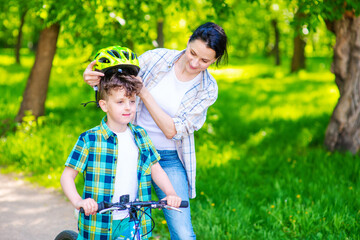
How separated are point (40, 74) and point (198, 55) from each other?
18.3ft

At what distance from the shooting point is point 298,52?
18125mm

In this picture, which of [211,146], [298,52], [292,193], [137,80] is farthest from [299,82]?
[137,80]

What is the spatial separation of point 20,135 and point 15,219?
2463mm

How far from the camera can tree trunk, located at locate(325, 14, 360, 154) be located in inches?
248

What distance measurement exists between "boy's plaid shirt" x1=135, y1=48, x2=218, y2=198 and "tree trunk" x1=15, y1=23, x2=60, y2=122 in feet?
16.5

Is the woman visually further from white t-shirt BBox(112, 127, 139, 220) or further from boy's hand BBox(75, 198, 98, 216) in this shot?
boy's hand BBox(75, 198, 98, 216)

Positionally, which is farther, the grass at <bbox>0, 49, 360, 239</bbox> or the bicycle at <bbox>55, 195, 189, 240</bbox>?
the grass at <bbox>0, 49, 360, 239</bbox>

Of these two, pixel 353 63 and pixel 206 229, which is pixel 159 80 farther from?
pixel 353 63

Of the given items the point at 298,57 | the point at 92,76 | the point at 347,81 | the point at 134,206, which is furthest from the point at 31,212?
the point at 298,57

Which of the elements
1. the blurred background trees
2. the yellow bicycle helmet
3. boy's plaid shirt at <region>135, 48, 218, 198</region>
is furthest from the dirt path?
the yellow bicycle helmet

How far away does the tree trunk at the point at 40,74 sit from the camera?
757 cm

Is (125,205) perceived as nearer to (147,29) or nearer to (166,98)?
(166,98)

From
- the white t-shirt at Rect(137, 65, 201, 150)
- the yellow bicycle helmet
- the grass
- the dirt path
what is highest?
the yellow bicycle helmet

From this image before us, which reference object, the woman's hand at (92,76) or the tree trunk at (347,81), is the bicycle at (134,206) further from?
the tree trunk at (347,81)
